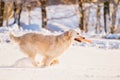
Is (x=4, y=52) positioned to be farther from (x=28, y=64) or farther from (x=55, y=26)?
(x=55, y=26)

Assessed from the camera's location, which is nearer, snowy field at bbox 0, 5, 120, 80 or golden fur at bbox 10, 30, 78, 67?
snowy field at bbox 0, 5, 120, 80

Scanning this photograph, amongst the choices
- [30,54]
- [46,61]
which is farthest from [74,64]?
[30,54]

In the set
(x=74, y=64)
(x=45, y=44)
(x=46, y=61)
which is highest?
(x=45, y=44)

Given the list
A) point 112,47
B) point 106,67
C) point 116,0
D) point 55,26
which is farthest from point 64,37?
point 55,26

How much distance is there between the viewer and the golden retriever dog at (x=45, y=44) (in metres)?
4.79

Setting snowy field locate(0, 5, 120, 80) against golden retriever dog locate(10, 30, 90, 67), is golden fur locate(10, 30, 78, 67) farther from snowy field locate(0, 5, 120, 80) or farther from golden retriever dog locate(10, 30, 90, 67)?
snowy field locate(0, 5, 120, 80)

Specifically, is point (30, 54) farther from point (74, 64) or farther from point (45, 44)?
point (74, 64)

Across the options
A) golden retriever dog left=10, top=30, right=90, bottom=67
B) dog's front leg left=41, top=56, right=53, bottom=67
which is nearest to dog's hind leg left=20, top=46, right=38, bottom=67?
golden retriever dog left=10, top=30, right=90, bottom=67

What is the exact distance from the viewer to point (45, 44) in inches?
190

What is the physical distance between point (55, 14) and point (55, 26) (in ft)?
4.30

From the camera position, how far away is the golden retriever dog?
4785 mm

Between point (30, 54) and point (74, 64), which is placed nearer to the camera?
point (30, 54)

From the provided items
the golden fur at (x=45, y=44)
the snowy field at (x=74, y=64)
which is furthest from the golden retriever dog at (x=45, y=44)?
the snowy field at (x=74, y=64)

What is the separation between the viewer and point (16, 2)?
12.4 meters
